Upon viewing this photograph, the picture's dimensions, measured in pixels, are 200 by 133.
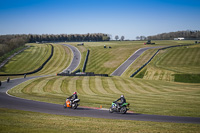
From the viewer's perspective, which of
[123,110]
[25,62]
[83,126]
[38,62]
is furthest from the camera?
[25,62]

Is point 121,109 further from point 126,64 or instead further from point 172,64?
point 126,64

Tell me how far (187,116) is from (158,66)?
5815 cm

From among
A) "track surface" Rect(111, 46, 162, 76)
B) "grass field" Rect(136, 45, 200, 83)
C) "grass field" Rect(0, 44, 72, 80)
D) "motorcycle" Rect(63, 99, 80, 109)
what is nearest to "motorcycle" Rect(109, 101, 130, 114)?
"motorcycle" Rect(63, 99, 80, 109)

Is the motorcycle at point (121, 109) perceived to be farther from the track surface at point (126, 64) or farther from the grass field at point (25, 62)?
the grass field at point (25, 62)

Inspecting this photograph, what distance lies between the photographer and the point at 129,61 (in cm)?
9438

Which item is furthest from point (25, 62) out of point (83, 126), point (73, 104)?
point (83, 126)

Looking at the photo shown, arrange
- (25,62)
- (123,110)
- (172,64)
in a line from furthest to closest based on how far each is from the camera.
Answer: (25,62), (172,64), (123,110)

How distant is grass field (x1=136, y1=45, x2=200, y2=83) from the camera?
67875mm

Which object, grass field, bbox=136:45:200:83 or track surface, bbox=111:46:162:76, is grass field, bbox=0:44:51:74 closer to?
track surface, bbox=111:46:162:76

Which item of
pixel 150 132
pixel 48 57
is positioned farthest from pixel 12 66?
pixel 150 132

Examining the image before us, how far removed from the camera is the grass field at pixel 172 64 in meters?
67.9

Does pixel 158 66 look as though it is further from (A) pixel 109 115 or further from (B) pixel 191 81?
(A) pixel 109 115

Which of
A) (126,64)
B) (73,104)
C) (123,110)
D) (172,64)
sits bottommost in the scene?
(126,64)

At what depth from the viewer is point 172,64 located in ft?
268
